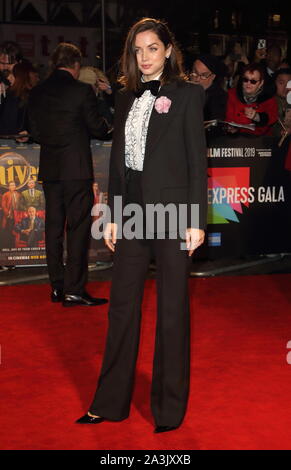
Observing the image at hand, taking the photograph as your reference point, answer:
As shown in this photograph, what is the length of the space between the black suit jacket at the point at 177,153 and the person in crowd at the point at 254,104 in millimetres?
4326

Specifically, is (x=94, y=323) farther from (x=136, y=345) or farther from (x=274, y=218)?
(x=274, y=218)

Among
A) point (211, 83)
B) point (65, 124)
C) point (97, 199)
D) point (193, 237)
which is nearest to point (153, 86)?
point (193, 237)

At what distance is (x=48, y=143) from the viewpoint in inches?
230

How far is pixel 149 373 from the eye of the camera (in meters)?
4.38

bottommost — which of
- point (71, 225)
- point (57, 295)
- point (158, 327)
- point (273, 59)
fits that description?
point (57, 295)

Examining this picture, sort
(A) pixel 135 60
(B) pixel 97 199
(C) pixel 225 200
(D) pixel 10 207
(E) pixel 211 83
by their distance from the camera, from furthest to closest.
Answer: (E) pixel 211 83 < (C) pixel 225 200 < (B) pixel 97 199 < (D) pixel 10 207 < (A) pixel 135 60

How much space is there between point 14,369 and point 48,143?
2.03 metres

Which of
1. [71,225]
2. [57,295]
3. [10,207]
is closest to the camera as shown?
[71,225]

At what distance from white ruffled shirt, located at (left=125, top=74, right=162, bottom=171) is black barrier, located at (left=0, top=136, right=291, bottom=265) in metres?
3.60

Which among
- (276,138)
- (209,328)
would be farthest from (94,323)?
(276,138)

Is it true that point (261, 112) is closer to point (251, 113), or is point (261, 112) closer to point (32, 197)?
point (251, 113)

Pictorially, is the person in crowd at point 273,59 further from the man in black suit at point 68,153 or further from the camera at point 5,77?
the man in black suit at point 68,153

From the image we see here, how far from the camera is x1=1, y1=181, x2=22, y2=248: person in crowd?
6.91 m

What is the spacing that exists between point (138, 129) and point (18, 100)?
4519 millimetres
